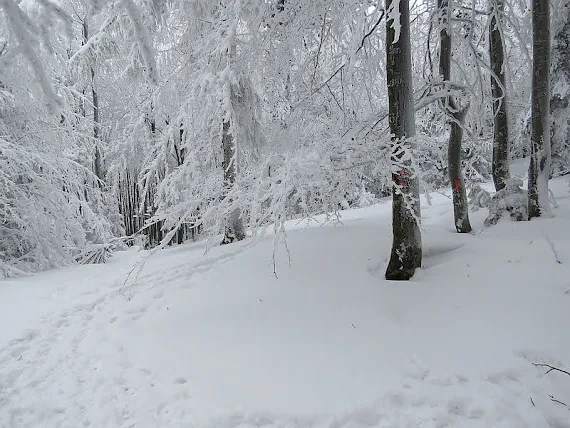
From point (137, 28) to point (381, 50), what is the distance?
3.79 metres

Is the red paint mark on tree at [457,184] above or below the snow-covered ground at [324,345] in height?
above

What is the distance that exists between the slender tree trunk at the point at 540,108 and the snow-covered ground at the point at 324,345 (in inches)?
18.4

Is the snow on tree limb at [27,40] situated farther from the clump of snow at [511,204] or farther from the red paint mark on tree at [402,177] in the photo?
the clump of snow at [511,204]

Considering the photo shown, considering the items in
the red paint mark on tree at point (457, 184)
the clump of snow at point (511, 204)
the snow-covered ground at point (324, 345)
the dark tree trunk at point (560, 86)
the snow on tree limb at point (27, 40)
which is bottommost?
the snow-covered ground at point (324, 345)

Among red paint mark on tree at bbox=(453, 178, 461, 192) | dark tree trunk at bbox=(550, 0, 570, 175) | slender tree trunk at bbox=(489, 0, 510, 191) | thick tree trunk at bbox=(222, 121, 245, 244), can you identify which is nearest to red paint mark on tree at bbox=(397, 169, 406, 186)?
red paint mark on tree at bbox=(453, 178, 461, 192)

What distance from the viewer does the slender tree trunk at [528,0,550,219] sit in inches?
203

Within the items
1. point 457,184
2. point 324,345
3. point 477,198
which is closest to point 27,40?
point 324,345

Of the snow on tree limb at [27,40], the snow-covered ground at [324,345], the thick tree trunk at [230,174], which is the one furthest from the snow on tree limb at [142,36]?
the thick tree trunk at [230,174]

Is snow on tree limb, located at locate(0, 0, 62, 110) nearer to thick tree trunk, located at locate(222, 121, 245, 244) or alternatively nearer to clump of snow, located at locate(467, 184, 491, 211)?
thick tree trunk, located at locate(222, 121, 245, 244)

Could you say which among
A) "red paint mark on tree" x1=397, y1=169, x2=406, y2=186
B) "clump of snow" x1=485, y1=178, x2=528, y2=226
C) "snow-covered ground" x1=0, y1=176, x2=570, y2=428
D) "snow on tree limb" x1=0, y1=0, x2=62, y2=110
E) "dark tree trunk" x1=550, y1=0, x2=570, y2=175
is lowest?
"snow-covered ground" x1=0, y1=176, x2=570, y2=428

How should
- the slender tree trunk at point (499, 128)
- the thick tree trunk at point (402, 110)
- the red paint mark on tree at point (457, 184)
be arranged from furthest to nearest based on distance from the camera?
the slender tree trunk at point (499, 128), the red paint mark on tree at point (457, 184), the thick tree trunk at point (402, 110)

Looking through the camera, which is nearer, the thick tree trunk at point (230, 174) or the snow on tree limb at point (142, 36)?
the snow on tree limb at point (142, 36)

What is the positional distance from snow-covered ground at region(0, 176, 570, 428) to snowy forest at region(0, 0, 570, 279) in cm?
77

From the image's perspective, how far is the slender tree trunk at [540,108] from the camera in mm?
5145
